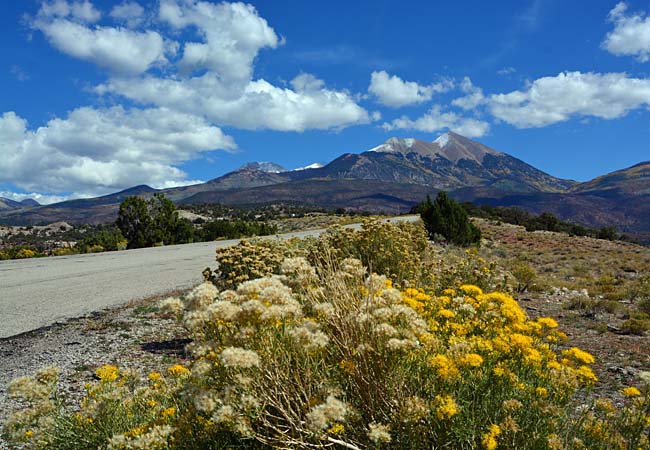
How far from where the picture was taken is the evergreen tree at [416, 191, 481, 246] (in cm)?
2112

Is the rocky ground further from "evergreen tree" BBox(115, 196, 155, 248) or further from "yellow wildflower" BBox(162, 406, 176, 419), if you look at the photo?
"evergreen tree" BBox(115, 196, 155, 248)

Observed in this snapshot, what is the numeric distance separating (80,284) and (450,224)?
53.5 feet

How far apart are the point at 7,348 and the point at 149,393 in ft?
16.8

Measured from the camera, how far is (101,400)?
3.03 meters

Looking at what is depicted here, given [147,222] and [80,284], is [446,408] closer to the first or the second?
[80,284]

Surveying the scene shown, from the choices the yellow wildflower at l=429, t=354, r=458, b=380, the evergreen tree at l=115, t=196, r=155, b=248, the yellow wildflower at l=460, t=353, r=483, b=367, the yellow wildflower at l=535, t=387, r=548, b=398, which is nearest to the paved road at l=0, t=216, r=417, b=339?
the yellow wildflower at l=429, t=354, r=458, b=380

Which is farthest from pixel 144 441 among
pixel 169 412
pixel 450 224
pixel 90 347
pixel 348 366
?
pixel 450 224

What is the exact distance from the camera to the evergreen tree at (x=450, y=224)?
21.1 meters

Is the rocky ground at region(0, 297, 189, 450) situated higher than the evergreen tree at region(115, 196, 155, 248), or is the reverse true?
the evergreen tree at region(115, 196, 155, 248)

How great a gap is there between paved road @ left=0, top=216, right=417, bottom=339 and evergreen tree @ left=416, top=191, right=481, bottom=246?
11.4 meters

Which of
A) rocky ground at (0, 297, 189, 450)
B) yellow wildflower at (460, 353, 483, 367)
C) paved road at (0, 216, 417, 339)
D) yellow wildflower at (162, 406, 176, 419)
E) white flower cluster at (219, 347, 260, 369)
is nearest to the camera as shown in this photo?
white flower cluster at (219, 347, 260, 369)

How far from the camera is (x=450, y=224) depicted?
21453 millimetres

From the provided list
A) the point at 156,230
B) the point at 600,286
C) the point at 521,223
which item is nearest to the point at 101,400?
the point at 600,286

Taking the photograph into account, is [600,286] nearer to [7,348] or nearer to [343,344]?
[343,344]
